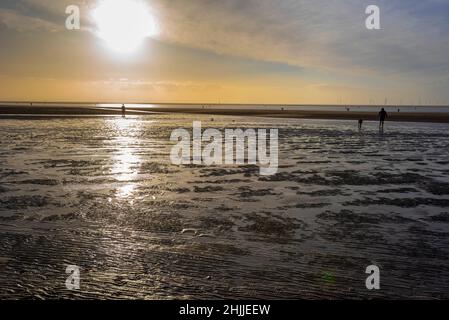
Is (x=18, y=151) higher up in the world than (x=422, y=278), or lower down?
higher up

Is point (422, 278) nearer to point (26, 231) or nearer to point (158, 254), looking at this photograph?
point (158, 254)

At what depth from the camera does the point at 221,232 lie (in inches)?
320

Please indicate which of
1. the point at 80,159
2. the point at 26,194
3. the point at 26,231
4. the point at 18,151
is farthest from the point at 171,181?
the point at 18,151

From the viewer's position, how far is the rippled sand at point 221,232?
5.78 m

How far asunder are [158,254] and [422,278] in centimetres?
464

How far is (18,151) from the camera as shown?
65.9 ft

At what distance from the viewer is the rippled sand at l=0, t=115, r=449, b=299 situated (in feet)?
19.0

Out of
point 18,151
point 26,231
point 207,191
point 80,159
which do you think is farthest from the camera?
point 18,151

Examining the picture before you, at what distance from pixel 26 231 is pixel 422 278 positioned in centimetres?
793
